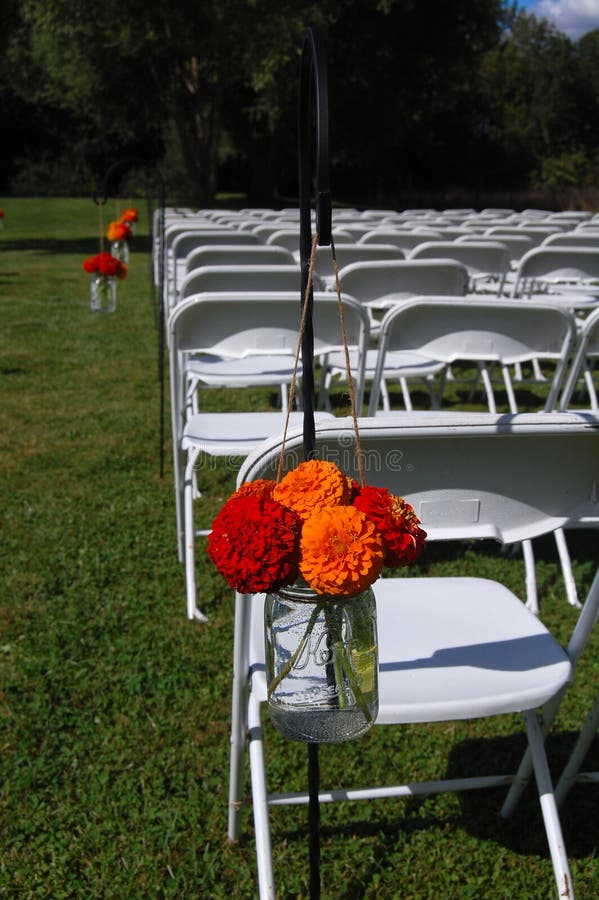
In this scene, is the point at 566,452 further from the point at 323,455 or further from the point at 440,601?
the point at 440,601

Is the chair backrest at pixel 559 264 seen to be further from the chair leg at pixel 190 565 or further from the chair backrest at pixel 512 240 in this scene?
the chair leg at pixel 190 565

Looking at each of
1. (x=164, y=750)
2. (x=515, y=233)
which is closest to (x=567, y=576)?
(x=164, y=750)

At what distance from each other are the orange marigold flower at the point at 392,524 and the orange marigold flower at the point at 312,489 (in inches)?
1.3

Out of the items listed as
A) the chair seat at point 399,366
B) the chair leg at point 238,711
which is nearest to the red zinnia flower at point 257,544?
the chair leg at point 238,711

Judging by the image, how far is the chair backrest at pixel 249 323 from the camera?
2.64m

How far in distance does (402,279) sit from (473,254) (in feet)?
3.66

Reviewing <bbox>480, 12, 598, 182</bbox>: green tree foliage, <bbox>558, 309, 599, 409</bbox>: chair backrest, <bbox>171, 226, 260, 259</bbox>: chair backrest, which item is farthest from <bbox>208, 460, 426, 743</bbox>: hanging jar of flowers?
<bbox>480, 12, 598, 182</bbox>: green tree foliage

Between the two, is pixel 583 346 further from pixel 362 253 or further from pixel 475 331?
pixel 362 253

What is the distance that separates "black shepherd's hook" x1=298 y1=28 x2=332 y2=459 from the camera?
3.39 feet

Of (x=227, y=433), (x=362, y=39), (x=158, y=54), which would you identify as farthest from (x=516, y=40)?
(x=227, y=433)

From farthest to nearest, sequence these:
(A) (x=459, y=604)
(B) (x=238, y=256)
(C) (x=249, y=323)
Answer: (B) (x=238, y=256), (C) (x=249, y=323), (A) (x=459, y=604)

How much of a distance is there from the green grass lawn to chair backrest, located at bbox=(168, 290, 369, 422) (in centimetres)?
89

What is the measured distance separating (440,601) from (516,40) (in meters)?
48.3

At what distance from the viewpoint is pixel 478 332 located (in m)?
2.72
